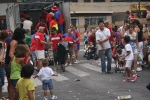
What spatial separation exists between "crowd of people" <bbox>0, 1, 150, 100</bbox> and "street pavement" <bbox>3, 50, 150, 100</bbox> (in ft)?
1.26

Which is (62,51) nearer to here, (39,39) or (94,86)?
(39,39)

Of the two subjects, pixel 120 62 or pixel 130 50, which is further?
pixel 120 62

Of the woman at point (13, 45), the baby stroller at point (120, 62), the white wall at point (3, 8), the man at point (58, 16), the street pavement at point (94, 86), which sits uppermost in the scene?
the white wall at point (3, 8)

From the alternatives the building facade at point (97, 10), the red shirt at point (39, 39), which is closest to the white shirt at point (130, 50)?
the red shirt at point (39, 39)

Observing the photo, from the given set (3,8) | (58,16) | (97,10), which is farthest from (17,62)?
(97,10)

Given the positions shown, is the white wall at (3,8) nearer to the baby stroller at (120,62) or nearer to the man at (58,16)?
the man at (58,16)

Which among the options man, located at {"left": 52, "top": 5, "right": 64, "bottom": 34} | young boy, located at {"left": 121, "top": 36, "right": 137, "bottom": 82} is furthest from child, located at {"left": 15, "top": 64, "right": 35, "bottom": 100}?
man, located at {"left": 52, "top": 5, "right": 64, "bottom": 34}

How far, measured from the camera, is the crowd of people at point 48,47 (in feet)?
20.0

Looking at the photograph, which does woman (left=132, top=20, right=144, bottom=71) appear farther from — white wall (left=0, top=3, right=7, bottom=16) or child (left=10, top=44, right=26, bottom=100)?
white wall (left=0, top=3, right=7, bottom=16)

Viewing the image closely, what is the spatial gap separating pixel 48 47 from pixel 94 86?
18.2 feet

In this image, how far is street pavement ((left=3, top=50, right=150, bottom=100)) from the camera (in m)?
8.14

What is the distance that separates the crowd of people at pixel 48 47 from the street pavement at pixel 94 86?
384mm

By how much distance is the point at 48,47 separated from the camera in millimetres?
14406

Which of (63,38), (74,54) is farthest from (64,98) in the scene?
(74,54)
